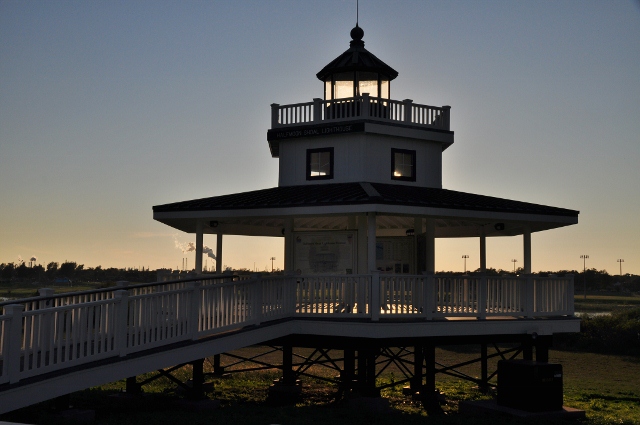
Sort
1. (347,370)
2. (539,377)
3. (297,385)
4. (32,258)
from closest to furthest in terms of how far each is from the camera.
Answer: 1. (539,377)
2. (297,385)
3. (347,370)
4. (32,258)

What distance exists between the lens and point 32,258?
116 meters

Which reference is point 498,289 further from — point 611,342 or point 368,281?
point 611,342

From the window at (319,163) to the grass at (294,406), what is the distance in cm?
690

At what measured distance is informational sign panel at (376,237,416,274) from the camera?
77.2 ft

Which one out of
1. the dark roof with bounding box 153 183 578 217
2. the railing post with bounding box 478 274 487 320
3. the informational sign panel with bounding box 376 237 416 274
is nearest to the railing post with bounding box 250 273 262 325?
the dark roof with bounding box 153 183 578 217

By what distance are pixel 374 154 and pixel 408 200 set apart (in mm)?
4682

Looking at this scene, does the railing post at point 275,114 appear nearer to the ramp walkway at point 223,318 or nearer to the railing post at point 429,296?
the ramp walkway at point 223,318

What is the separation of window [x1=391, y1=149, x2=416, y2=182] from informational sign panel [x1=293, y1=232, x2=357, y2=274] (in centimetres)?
347

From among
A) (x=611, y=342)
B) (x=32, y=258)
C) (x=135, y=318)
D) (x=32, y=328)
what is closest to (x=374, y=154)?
(x=135, y=318)

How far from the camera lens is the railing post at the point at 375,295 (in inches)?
713

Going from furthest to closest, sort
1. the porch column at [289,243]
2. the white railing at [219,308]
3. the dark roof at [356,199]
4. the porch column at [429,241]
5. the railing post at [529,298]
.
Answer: the porch column at [429,241]
the porch column at [289,243]
the railing post at [529,298]
the dark roof at [356,199]
the white railing at [219,308]

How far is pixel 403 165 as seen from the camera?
2423cm

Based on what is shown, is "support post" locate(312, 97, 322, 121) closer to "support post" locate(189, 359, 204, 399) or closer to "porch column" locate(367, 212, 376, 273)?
"porch column" locate(367, 212, 376, 273)

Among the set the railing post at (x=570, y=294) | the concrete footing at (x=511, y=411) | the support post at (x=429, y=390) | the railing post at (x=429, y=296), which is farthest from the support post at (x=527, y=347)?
the railing post at (x=429, y=296)
